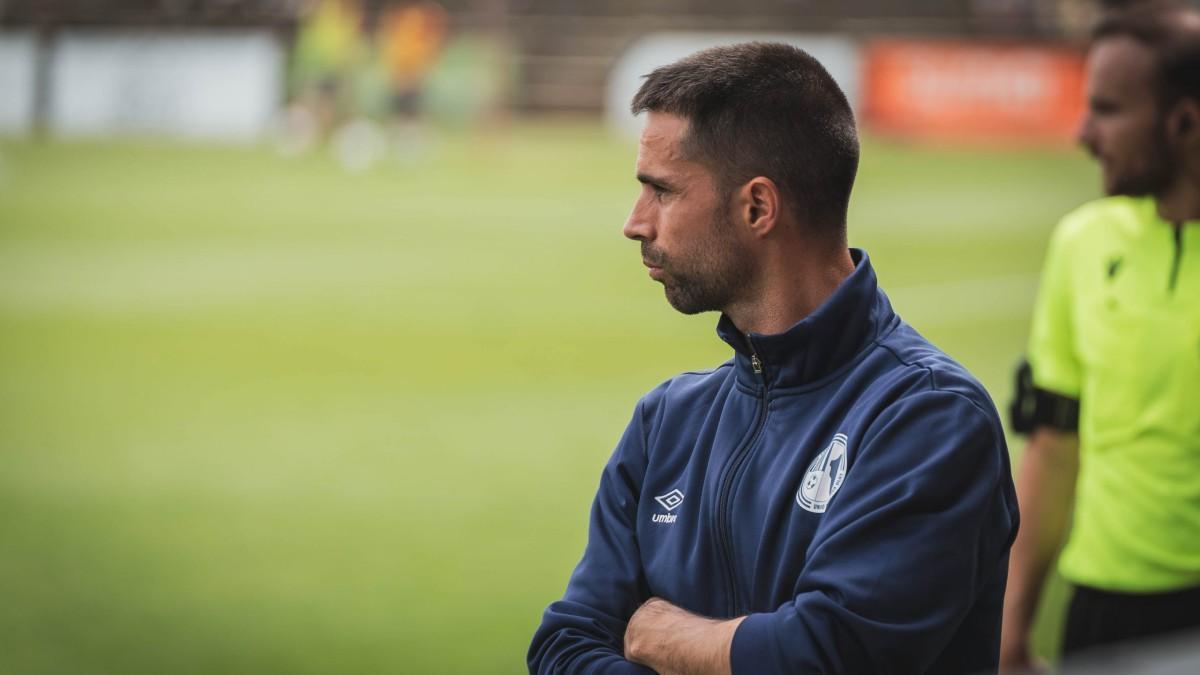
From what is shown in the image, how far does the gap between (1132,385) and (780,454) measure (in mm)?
1316

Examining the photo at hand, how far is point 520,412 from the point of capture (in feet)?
32.9

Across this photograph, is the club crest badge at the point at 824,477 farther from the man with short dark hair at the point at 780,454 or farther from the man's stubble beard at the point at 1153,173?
the man's stubble beard at the point at 1153,173

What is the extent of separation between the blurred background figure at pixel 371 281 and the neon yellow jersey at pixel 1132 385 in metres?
0.09

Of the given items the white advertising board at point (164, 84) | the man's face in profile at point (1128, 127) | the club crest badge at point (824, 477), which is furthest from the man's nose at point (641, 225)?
the white advertising board at point (164, 84)

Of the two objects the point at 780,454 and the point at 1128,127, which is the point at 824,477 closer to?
the point at 780,454

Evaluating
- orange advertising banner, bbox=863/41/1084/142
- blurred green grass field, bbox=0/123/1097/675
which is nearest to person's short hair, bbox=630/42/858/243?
blurred green grass field, bbox=0/123/1097/675

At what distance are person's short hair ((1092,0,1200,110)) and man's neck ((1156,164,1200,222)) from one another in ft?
0.49

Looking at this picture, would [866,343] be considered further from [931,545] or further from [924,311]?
[924,311]

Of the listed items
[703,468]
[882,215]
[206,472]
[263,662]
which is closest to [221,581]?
[263,662]

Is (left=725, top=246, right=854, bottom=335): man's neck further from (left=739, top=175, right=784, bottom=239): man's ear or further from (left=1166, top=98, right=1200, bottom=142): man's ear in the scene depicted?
(left=1166, top=98, right=1200, bottom=142): man's ear

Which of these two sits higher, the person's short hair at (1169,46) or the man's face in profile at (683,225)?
the person's short hair at (1169,46)

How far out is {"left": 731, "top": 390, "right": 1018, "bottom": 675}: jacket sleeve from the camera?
1878 millimetres

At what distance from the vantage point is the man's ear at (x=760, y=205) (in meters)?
2.08

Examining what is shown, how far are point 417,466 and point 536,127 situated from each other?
16.8 metres
